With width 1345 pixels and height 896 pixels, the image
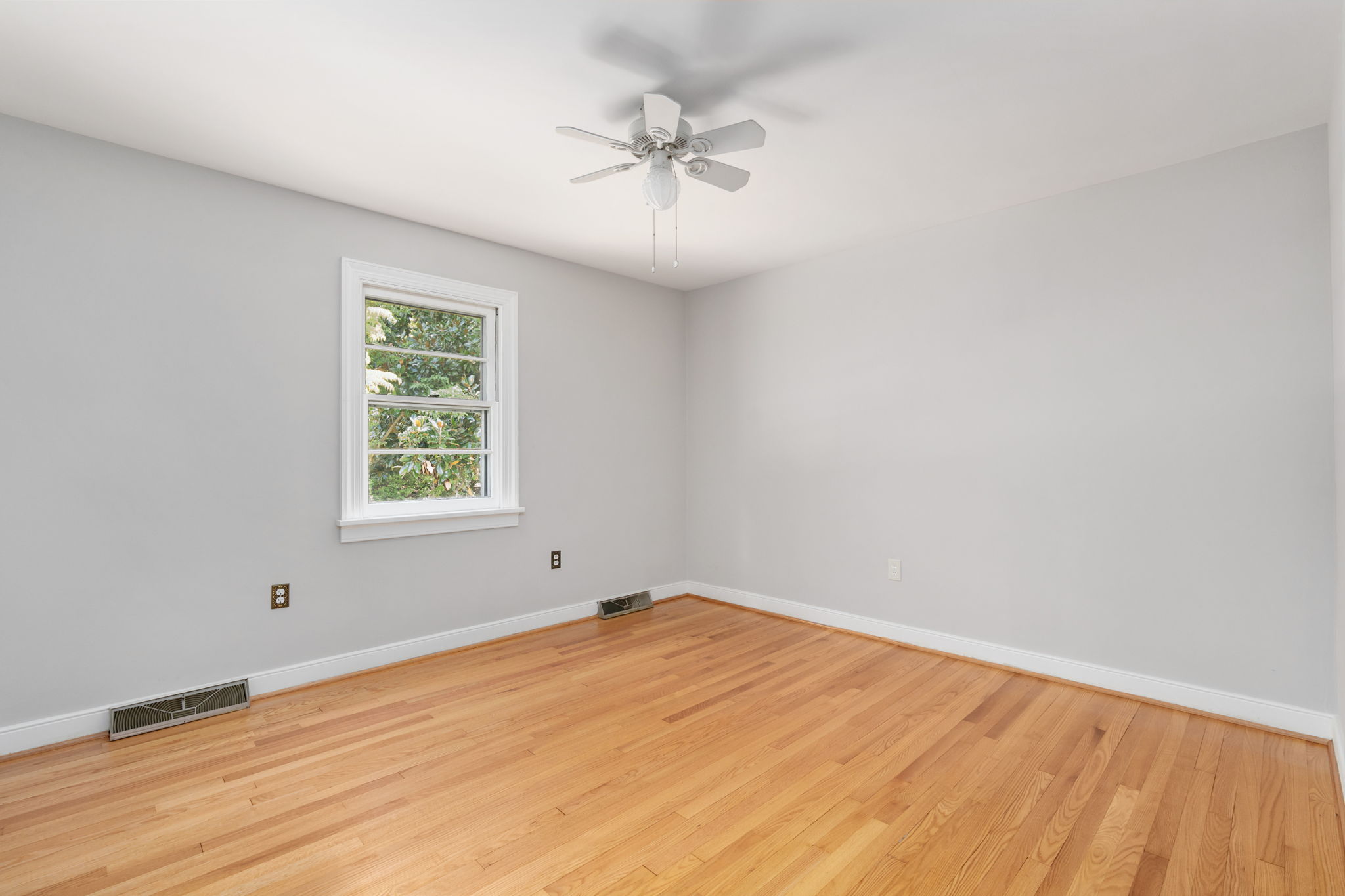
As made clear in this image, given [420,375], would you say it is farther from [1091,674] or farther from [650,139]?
[1091,674]

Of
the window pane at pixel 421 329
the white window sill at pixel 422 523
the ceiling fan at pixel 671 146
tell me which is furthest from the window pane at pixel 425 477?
the ceiling fan at pixel 671 146

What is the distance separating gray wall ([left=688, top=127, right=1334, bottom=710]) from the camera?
8.15ft

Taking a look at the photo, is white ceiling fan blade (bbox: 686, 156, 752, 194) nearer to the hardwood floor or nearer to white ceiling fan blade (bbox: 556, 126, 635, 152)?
white ceiling fan blade (bbox: 556, 126, 635, 152)

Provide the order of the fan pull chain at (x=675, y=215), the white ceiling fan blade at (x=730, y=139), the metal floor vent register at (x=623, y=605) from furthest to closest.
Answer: the metal floor vent register at (x=623, y=605), the fan pull chain at (x=675, y=215), the white ceiling fan blade at (x=730, y=139)

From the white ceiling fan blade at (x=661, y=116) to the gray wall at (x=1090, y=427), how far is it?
2.01m

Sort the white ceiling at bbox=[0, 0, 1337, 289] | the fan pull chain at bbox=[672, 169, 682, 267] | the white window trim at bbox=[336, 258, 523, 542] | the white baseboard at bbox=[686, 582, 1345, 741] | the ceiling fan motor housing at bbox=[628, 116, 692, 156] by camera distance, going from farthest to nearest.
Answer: the white window trim at bbox=[336, 258, 523, 542] < the white baseboard at bbox=[686, 582, 1345, 741] < the fan pull chain at bbox=[672, 169, 682, 267] < the ceiling fan motor housing at bbox=[628, 116, 692, 156] < the white ceiling at bbox=[0, 0, 1337, 289]

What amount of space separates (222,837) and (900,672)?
2850mm

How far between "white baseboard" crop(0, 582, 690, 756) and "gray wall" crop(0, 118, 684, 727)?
5cm

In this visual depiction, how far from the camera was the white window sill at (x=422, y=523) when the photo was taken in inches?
124

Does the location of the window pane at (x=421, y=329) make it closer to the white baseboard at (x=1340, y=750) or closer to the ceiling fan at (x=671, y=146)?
the ceiling fan at (x=671, y=146)

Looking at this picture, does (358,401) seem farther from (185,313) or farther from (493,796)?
(493,796)

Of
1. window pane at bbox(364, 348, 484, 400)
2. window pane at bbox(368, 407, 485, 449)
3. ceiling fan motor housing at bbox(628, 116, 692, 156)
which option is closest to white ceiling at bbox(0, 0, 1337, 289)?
ceiling fan motor housing at bbox(628, 116, 692, 156)

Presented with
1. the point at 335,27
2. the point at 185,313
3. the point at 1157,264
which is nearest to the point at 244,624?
the point at 185,313

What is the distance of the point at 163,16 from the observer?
181 cm
